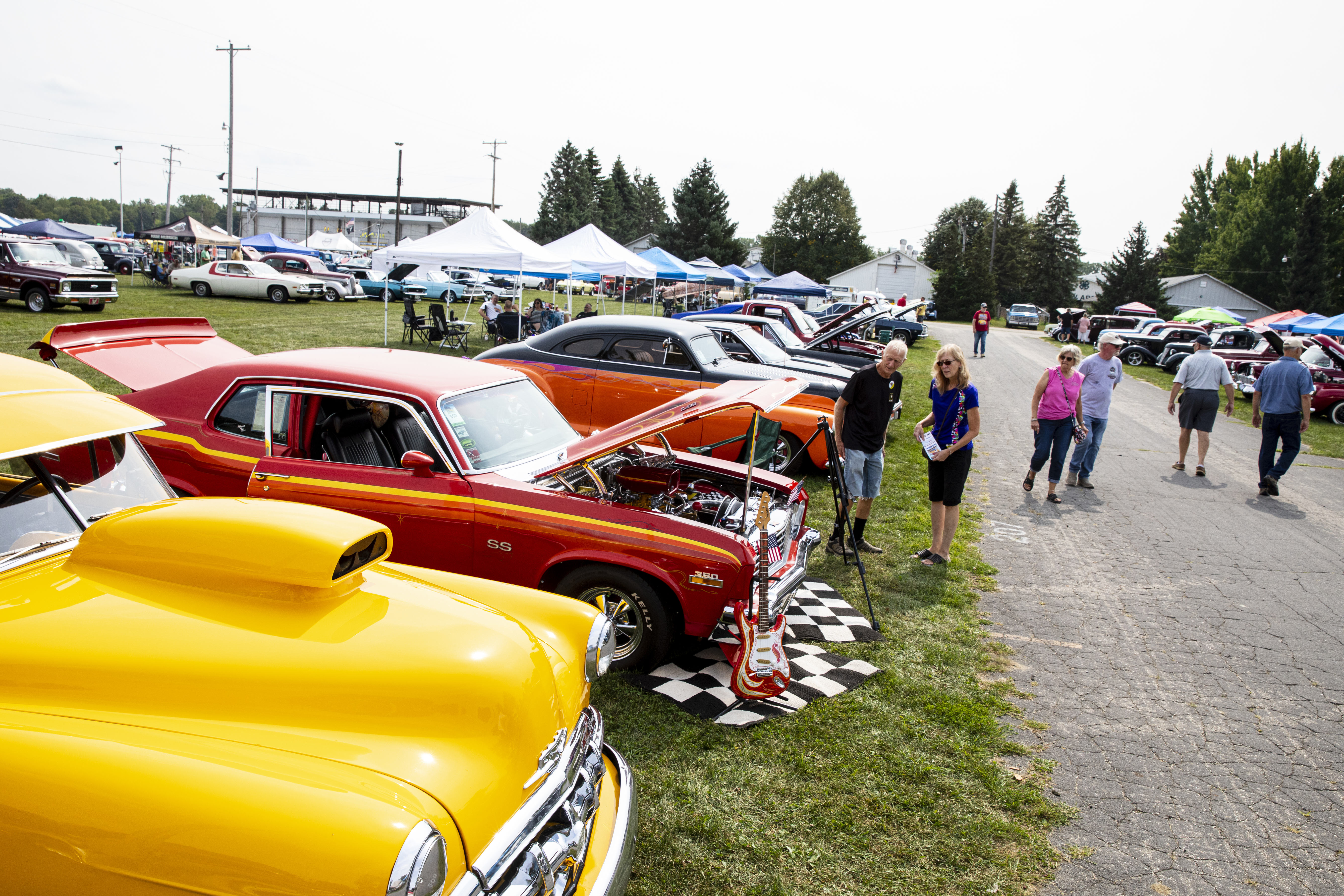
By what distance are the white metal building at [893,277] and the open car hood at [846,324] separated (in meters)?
58.8

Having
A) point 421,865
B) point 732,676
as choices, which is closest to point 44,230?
point 732,676

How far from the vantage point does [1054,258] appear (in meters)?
67.8

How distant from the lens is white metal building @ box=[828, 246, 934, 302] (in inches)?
2827

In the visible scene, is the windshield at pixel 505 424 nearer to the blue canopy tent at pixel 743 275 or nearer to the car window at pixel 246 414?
the car window at pixel 246 414

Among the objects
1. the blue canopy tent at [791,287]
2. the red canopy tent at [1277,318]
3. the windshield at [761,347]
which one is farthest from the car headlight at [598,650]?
the red canopy tent at [1277,318]

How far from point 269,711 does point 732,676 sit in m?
2.65

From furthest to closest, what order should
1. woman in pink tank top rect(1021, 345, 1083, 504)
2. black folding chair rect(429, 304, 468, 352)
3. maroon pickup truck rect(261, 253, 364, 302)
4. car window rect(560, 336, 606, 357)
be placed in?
1. maroon pickup truck rect(261, 253, 364, 302)
2. black folding chair rect(429, 304, 468, 352)
3. car window rect(560, 336, 606, 357)
4. woman in pink tank top rect(1021, 345, 1083, 504)

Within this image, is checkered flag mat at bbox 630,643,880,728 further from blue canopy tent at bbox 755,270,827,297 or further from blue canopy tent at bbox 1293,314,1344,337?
blue canopy tent at bbox 755,270,827,297

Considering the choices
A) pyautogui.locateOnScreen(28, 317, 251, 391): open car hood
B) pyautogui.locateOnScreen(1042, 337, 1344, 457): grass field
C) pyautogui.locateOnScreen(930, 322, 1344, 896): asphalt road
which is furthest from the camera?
pyautogui.locateOnScreen(1042, 337, 1344, 457): grass field

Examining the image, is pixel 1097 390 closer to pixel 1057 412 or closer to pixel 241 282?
pixel 1057 412

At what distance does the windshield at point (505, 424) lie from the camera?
4625mm

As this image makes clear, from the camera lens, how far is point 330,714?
2047 mm

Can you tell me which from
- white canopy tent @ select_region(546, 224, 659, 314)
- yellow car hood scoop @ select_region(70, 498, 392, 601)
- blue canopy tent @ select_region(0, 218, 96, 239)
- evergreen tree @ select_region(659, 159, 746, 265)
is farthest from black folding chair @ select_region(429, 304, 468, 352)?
evergreen tree @ select_region(659, 159, 746, 265)

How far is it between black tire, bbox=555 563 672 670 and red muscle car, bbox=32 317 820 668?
10 mm
